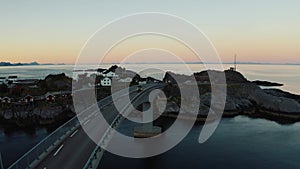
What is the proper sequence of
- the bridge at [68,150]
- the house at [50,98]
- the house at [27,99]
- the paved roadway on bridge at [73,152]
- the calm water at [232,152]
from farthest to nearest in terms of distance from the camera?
the house at [50,98]
the house at [27,99]
the calm water at [232,152]
the paved roadway on bridge at [73,152]
the bridge at [68,150]

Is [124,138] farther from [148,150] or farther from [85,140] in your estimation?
Answer: [85,140]

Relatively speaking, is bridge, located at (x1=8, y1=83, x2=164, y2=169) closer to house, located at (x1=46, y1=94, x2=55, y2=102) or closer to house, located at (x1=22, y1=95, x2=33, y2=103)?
house, located at (x1=22, y1=95, x2=33, y2=103)

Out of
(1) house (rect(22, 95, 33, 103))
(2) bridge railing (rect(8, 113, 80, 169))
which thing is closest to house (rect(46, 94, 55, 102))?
(1) house (rect(22, 95, 33, 103))

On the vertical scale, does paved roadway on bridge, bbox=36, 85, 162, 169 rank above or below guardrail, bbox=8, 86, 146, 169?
→ below

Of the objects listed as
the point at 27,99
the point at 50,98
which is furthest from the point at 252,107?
the point at 27,99

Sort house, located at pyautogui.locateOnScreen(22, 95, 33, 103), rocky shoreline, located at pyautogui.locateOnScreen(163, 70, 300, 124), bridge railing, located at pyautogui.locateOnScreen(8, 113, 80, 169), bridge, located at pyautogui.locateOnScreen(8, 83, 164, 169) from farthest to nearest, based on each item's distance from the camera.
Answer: house, located at pyautogui.locateOnScreen(22, 95, 33, 103)
rocky shoreline, located at pyautogui.locateOnScreen(163, 70, 300, 124)
bridge, located at pyautogui.locateOnScreen(8, 83, 164, 169)
bridge railing, located at pyautogui.locateOnScreen(8, 113, 80, 169)

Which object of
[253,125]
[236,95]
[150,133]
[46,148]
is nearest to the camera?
[46,148]

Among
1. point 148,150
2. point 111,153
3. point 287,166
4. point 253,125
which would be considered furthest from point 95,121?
point 253,125

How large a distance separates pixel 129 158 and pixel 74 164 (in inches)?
456

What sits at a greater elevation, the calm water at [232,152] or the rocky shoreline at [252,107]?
the rocky shoreline at [252,107]

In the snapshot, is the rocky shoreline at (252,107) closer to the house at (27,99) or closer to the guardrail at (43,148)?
the guardrail at (43,148)

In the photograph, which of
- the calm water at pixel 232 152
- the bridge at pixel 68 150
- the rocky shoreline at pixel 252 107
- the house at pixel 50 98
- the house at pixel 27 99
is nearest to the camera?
the bridge at pixel 68 150

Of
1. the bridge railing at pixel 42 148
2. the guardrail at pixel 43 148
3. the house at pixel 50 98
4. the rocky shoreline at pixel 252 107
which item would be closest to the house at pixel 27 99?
the house at pixel 50 98

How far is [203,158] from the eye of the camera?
27109 millimetres
